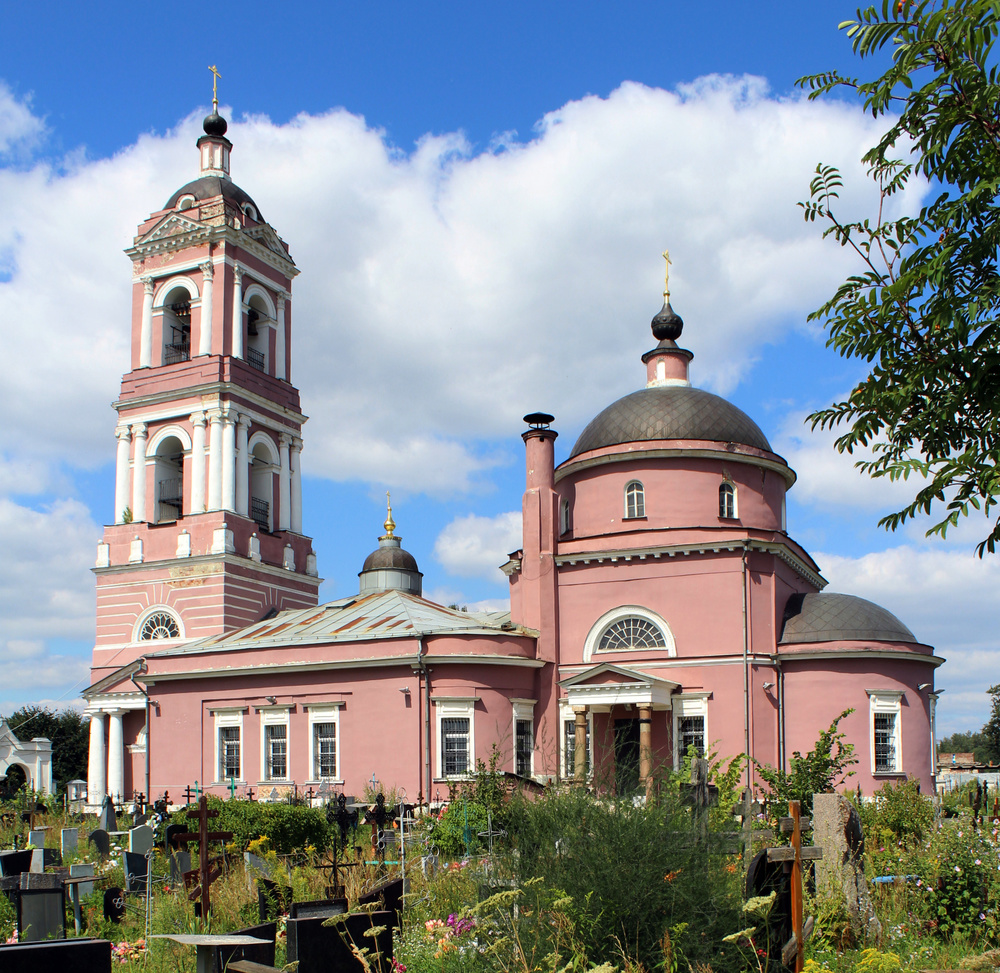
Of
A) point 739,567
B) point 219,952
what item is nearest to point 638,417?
point 739,567

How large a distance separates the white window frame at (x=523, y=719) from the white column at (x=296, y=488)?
51.0 ft

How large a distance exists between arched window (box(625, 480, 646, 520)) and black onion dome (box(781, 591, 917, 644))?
14.5 feet

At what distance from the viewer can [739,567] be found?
84.6ft

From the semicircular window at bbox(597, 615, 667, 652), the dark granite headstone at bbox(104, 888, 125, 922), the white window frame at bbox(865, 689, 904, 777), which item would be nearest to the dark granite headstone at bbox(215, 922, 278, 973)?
the dark granite headstone at bbox(104, 888, 125, 922)

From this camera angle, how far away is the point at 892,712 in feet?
83.1

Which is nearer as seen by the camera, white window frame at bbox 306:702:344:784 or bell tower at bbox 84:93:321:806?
white window frame at bbox 306:702:344:784

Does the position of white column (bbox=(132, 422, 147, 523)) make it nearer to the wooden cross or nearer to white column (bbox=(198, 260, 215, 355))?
white column (bbox=(198, 260, 215, 355))

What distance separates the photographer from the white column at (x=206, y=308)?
37.4 m

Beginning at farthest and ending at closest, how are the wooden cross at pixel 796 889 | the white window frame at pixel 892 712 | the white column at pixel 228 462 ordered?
the white column at pixel 228 462, the white window frame at pixel 892 712, the wooden cross at pixel 796 889

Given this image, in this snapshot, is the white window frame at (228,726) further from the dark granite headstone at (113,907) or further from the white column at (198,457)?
the dark granite headstone at (113,907)

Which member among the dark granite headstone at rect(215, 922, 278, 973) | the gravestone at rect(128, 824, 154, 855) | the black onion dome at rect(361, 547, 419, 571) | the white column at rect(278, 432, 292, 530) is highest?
the white column at rect(278, 432, 292, 530)

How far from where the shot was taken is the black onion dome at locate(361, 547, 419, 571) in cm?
4181

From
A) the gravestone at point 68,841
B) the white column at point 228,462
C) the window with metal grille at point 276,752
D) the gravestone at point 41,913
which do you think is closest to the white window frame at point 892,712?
the window with metal grille at point 276,752

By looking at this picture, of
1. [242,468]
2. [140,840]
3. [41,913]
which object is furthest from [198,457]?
[41,913]
